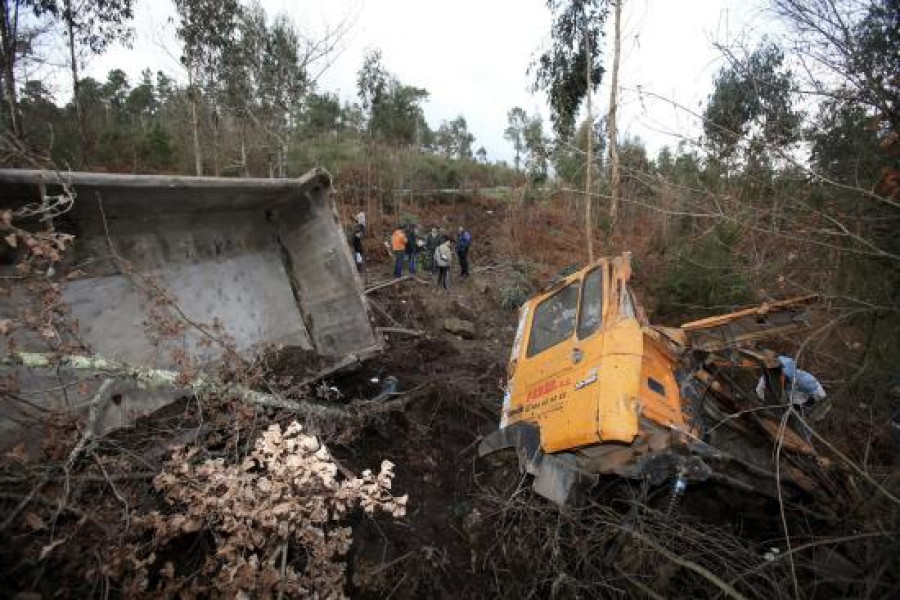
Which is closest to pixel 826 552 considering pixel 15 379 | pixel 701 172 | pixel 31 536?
pixel 701 172

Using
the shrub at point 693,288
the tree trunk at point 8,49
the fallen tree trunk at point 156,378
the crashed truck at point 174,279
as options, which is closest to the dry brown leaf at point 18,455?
the crashed truck at point 174,279

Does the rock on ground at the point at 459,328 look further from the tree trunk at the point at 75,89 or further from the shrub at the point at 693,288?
the tree trunk at the point at 75,89

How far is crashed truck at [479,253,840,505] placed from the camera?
2605 mm

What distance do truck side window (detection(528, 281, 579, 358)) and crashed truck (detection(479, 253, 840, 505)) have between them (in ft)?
0.06

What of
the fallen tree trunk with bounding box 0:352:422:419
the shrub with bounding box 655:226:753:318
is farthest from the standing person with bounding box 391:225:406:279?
the fallen tree trunk with bounding box 0:352:422:419

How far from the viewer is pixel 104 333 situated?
11.9ft

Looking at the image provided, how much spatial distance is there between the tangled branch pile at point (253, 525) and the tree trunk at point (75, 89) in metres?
16.3

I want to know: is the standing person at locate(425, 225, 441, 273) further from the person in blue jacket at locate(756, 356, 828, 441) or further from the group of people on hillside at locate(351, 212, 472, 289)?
the person in blue jacket at locate(756, 356, 828, 441)

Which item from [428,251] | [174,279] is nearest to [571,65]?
[428,251]

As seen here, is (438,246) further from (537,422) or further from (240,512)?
(240,512)

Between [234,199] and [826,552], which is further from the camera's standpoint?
[234,199]

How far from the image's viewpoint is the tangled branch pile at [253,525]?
2.12 metres

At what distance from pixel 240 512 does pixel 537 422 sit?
1.83 metres

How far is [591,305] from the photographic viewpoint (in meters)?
3.41
